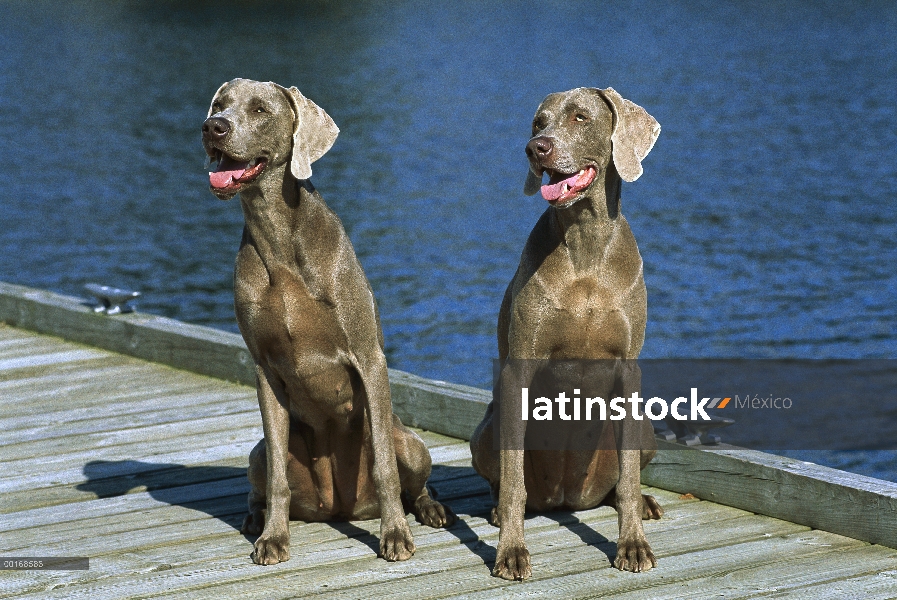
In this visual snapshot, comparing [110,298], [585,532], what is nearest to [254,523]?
[585,532]

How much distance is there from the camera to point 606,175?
418 centimetres

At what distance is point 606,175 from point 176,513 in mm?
1980

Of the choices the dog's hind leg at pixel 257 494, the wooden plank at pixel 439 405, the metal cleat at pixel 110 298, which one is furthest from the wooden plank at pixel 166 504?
the metal cleat at pixel 110 298

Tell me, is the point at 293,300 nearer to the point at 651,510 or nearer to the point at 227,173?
the point at 227,173

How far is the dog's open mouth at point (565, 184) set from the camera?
13.2 ft

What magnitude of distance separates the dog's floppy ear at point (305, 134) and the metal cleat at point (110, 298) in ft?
10.5

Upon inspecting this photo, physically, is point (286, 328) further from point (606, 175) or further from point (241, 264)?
point (606, 175)

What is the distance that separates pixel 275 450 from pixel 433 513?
0.61 m

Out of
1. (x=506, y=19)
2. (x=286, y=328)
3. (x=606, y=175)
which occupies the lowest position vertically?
(x=286, y=328)

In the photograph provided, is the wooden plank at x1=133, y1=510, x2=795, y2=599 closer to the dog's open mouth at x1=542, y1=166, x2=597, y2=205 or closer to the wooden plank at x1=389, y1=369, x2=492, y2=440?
the wooden plank at x1=389, y1=369, x2=492, y2=440

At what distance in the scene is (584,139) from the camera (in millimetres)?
4059

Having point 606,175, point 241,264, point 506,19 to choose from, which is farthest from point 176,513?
point 506,19

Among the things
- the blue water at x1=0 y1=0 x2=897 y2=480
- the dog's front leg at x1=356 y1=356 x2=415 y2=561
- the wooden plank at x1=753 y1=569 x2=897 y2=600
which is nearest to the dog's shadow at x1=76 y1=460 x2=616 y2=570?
the dog's front leg at x1=356 y1=356 x2=415 y2=561

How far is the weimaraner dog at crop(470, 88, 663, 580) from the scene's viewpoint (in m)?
4.07
